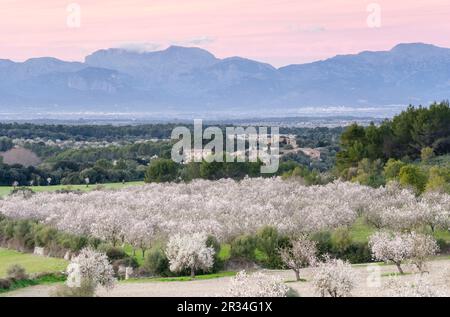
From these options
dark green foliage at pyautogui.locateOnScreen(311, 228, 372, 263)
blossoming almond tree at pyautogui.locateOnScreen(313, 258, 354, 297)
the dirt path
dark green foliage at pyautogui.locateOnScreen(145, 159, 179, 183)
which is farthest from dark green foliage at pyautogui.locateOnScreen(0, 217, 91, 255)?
dark green foliage at pyautogui.locateOnScreen(145, 159, 179, 183)

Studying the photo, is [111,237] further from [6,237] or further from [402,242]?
[402,242]

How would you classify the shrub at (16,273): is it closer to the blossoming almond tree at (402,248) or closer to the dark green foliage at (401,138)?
the blossoming almond tree at (402,248)

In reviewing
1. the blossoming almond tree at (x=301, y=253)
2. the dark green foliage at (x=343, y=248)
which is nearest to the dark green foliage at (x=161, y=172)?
the dark green foliage at (x=343, y=248)

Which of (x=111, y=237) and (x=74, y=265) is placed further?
(x=111, y=237)

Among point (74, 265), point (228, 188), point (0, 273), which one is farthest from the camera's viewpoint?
point (228, 188)

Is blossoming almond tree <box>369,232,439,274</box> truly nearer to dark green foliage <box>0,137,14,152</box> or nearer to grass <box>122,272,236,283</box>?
grass <box>122,272,236,283</box>
